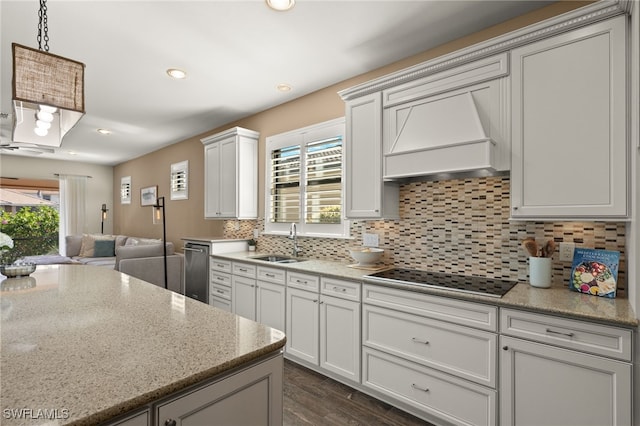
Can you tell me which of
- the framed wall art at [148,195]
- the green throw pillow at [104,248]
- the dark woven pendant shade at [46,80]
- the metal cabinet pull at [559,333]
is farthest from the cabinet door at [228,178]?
the green throw pillow at [104,248]

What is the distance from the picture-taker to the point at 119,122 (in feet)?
15.5

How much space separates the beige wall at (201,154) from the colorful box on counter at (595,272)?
5.18ft

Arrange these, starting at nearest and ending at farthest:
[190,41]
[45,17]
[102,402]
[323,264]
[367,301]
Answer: [102,402] < [45,17] < [367,301] < [190,41] < [323,264]

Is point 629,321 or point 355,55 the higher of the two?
point 355,55

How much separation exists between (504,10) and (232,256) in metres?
3.34

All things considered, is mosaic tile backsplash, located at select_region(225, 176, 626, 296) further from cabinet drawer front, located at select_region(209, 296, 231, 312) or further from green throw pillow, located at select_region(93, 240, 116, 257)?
green throw pillow, located at select_region(93, 240, 116, 257)

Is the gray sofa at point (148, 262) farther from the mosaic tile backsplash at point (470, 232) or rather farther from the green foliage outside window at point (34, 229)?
the mosaic tile backsplash at point (470, 232)

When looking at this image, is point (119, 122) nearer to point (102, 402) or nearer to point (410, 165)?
point (410, 165)

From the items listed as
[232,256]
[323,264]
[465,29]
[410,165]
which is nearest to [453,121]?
[410,165]

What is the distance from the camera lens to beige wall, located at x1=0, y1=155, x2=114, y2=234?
22.2 feet

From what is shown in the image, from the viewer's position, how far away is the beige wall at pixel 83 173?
267 inches

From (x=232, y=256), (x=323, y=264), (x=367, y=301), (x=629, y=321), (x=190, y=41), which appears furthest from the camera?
(x=232, y=256)

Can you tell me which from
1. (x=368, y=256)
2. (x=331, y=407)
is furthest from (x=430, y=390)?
(x=368, y=256)

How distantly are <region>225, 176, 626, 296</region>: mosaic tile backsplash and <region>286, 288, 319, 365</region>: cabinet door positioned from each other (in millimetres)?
779
